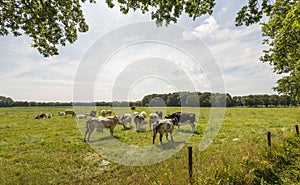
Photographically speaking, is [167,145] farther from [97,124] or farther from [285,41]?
[285,41]

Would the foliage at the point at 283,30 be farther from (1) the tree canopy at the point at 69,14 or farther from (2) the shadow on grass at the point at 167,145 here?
(2) the shadow on grass at the point at 167,145

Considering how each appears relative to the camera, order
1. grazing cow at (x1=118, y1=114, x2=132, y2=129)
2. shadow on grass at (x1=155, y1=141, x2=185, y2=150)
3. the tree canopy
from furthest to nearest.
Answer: grazing cow at (x1=118, y1=114, x2=132, y2=129), shadow on grass at (x1=155, y1=141, x2=185, y2=150), the tree canopy

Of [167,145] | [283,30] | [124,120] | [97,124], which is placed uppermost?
[283,30]

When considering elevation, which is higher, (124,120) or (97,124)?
(97,124)

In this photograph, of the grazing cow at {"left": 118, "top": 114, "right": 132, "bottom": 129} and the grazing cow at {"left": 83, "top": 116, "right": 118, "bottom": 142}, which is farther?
the grazing cow at {"left": 118, "top": 114, "right": 132, "bottom": 129}

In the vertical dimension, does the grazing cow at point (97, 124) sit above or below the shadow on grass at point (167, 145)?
above

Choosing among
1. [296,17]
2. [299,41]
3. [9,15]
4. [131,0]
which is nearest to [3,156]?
[9,15]

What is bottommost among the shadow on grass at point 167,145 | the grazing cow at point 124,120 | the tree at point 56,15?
the shadow on grass at point 167,145

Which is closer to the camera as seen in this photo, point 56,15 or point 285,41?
point 56,15

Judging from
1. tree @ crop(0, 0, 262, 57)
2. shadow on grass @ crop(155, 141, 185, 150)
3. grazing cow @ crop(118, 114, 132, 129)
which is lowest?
shadow on grass @ crop(155, 141, 185, 150)

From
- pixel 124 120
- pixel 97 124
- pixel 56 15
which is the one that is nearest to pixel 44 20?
pixel 56 15

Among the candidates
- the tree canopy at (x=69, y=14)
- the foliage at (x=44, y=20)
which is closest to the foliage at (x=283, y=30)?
the tree canopy at (x=69, y=14)

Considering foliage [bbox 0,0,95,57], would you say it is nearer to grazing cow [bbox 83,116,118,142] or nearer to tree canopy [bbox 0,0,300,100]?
tree canopy [bbox 0,0,300,100]

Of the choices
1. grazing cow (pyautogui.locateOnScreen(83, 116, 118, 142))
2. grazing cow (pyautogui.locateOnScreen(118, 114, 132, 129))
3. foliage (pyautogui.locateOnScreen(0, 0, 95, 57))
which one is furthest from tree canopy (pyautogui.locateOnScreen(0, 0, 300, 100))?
grazing cow (pyautogui.locateOnScreen(118, 114, 132, 129))
